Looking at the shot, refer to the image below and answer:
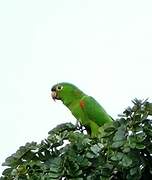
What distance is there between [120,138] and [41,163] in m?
0.42

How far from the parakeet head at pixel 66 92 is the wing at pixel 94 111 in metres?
0.09

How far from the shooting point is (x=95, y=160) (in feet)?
7.43

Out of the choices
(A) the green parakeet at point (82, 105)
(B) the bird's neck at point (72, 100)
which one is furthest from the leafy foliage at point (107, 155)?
(B) the bird's neck at point (72, 100)

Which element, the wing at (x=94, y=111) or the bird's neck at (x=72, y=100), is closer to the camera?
the wing at (x=94, y=111)

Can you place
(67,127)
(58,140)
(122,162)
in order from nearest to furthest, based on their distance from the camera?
(122,162) < (58,140) < (67,127)

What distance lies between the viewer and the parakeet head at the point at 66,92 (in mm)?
4480

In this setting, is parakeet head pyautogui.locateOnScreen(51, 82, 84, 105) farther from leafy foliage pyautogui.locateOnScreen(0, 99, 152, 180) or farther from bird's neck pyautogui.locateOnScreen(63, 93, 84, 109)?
leafy foliage pyautogui.locateOnScreen(0, 99, 152, 180)

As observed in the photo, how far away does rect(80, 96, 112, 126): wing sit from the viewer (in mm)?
4246

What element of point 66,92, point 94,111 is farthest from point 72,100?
point 94,111

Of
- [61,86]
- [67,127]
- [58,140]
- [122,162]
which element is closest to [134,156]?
[122,162]

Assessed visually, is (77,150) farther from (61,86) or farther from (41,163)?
(61,86)

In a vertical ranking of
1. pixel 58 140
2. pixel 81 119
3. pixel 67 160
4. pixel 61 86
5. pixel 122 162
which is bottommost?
pixel 122 162

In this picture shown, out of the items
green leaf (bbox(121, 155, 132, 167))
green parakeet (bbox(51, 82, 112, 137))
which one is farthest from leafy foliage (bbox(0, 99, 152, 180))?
green parakeet (bbox(51, 82, 112, 137))

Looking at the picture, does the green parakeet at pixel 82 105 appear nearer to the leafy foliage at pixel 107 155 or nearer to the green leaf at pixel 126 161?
Answer: the leafy foliage at pixel 107 155
